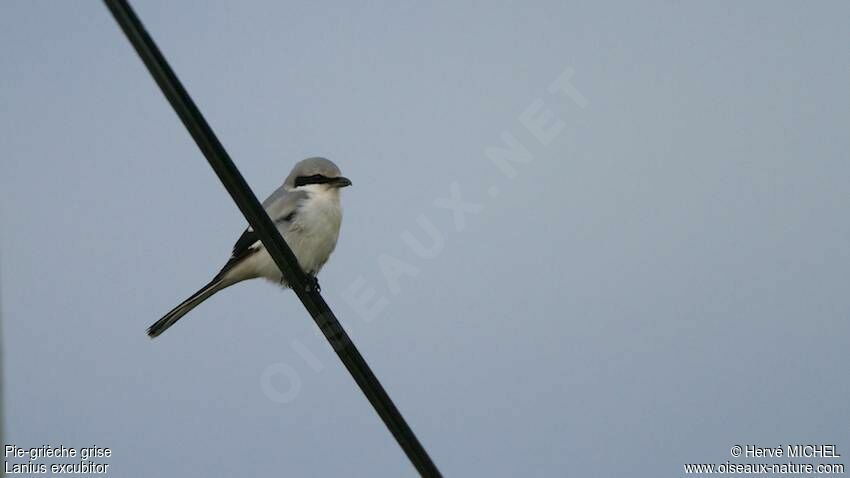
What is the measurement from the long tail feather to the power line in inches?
90.2

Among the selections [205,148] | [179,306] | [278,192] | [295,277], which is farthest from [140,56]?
[278,192]

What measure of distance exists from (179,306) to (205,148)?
9.81ft

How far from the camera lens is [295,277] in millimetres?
3309

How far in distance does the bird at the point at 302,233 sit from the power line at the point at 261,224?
2359mm

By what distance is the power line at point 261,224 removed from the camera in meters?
2.49

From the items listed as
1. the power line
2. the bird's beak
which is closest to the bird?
the bird's beak

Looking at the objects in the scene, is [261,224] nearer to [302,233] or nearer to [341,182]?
[302,233]

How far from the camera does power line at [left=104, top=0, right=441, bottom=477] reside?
2492mm

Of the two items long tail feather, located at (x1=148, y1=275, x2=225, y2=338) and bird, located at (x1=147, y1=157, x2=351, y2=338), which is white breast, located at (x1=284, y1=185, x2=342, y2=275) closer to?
bird, located at (x1=147, y1=157, x2=351, y2=338)

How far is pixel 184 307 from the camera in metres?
5.54

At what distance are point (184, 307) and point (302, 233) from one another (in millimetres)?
886

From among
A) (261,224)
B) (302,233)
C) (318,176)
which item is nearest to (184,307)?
(302,233)

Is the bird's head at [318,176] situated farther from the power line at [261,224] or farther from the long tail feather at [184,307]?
the power line at [261,224]

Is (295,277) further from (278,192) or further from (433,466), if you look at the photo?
(278,192)
